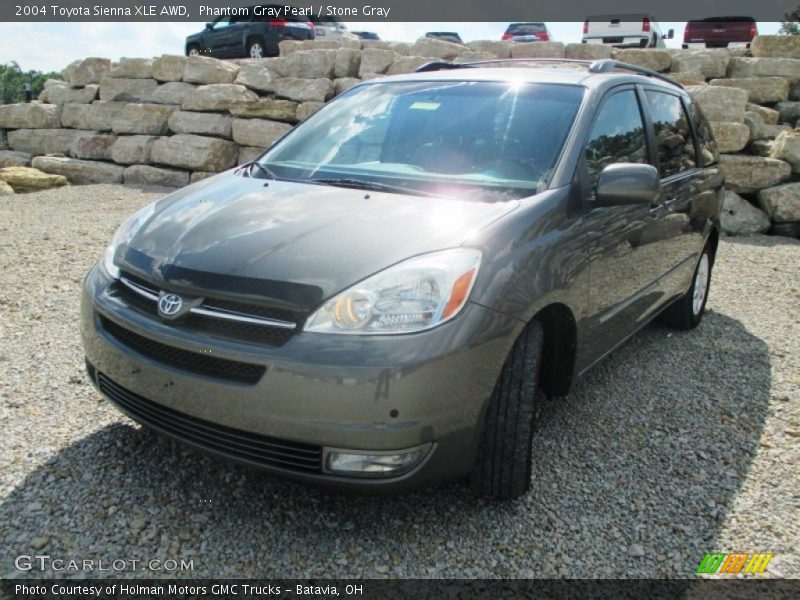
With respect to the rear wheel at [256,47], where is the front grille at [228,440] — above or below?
below

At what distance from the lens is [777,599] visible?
2.17 m

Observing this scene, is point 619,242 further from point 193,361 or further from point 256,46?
point 256,46

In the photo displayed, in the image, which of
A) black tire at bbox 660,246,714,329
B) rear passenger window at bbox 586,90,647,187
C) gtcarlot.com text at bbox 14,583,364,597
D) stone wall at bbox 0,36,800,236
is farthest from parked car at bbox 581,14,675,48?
gtcarlot.com text at bbox 14,583,364,597

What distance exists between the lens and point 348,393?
6.44 ft

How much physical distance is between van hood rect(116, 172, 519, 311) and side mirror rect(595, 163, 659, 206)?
504mm

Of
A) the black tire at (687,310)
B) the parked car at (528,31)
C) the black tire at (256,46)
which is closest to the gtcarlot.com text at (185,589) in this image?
the black tire at (687,310)

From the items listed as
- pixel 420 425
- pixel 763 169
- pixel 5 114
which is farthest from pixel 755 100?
pixel 5 114

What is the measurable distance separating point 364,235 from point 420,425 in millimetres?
714

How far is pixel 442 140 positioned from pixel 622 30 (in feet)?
50.9

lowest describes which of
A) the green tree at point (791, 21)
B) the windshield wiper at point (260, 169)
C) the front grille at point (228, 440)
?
the front grille at point (228, 440)

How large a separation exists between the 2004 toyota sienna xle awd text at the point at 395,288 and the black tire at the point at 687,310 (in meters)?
1.47

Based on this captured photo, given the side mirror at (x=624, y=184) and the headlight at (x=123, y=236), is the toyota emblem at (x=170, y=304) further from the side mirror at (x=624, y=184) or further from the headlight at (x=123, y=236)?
the side mirror at (x=624, y=184)

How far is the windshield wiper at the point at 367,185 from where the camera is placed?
2.71m

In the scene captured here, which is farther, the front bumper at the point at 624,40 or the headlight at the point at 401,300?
the front bumper at the point at 624,40
